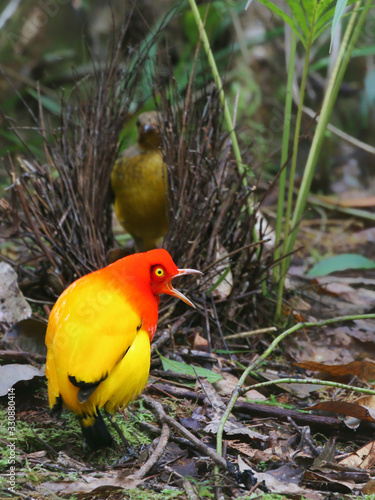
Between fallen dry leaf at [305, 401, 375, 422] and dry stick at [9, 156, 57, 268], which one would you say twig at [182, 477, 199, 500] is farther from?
dry stick at [9, 156, 57, 268]

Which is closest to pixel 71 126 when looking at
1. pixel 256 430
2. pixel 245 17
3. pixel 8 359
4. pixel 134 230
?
pixel 134 230

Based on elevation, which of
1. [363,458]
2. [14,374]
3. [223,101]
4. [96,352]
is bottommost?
[363,458]

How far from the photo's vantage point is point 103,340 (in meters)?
1.81

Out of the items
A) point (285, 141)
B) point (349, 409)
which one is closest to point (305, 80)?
point (285, 141)

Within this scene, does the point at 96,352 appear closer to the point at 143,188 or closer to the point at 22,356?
the point at 22,356

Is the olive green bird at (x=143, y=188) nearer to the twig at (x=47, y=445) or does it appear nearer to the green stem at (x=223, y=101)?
the green stem at (x=223, y=101)

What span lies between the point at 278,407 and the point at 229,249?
93 centimetres

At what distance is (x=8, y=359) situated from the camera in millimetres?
2330

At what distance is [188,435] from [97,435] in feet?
0.98

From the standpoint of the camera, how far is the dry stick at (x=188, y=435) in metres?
1.80

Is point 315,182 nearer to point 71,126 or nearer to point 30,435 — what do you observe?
point 71,126

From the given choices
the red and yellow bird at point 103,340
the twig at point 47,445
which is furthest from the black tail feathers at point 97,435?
the twig at point 47,445

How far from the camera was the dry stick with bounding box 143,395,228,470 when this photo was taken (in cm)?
180

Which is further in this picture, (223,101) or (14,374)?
(223,101)
